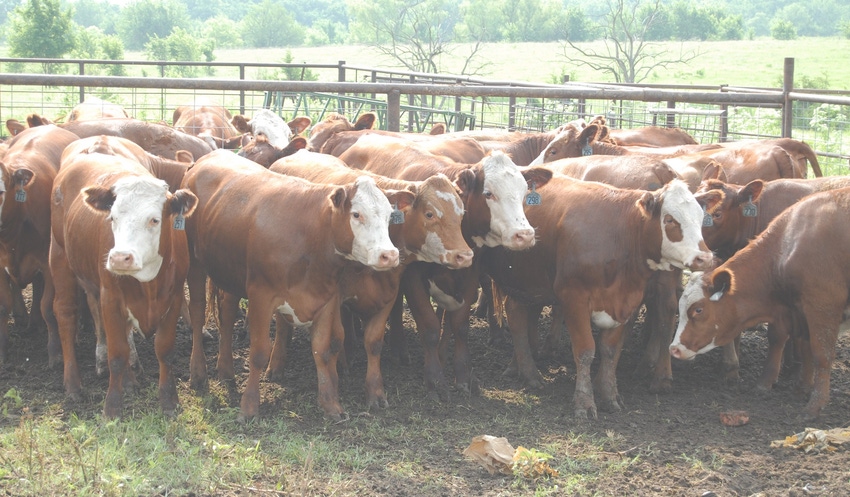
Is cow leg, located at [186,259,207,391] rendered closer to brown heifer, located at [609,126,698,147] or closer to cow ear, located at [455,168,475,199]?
cow ear, located at [455,168,475,199]

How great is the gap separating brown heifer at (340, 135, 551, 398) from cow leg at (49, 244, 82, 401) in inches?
94.6

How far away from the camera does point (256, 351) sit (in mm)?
6297

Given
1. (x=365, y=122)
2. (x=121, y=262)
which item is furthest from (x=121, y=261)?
(x=365, y=122)

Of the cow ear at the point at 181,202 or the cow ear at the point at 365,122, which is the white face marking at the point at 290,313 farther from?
the cow ear at the point at 365,122

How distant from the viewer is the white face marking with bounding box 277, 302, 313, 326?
629 cm

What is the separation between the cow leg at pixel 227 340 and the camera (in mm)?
7008

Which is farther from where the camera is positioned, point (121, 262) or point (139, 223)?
point (139, 223)

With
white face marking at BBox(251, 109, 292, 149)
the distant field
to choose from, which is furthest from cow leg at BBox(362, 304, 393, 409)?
the distant field

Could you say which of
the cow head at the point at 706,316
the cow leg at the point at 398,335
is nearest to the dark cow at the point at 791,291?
the cow head at the point at 706,316

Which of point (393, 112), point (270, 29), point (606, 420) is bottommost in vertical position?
point (606, 420)

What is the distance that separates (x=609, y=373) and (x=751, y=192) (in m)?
1.93

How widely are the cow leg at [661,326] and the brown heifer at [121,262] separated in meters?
3.55

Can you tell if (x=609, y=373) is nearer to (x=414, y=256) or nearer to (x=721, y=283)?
(x=721, y=283)

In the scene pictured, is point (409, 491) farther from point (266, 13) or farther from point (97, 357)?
point (266, 13)
